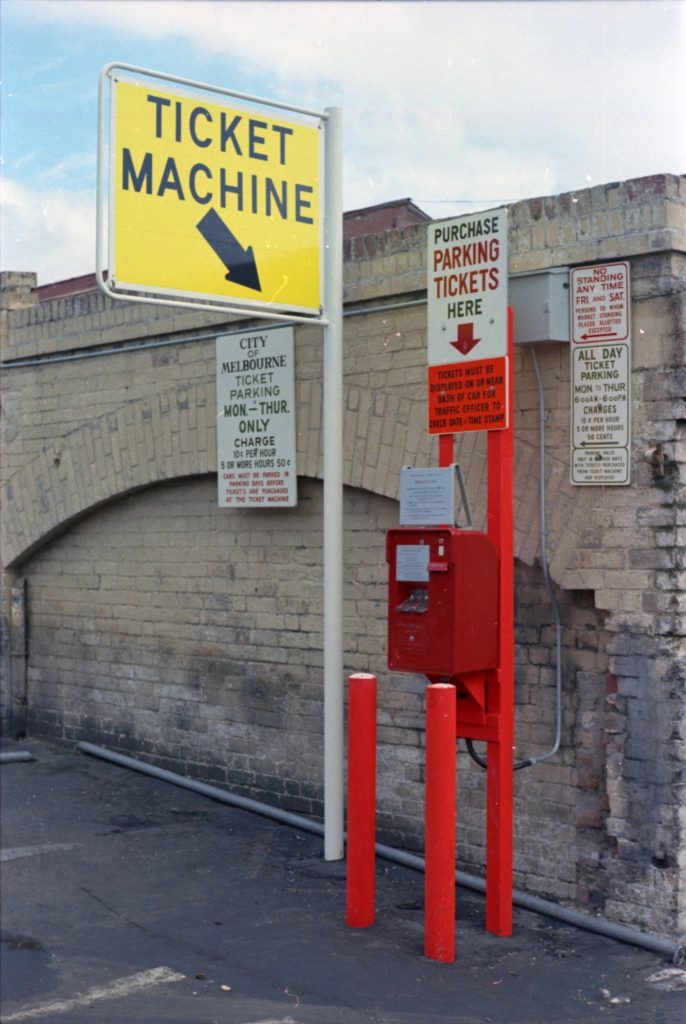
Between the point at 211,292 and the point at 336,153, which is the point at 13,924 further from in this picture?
the point at 336,153

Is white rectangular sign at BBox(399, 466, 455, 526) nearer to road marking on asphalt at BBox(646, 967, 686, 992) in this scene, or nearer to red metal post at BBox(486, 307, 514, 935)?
red metal post at BBox(486, 307, 514, 935)

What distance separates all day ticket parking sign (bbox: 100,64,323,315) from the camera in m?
6.44

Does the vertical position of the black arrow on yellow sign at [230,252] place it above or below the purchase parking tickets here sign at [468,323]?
above

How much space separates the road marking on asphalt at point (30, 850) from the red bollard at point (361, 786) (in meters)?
2.41

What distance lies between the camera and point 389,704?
773 cm

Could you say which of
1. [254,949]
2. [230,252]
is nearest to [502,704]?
[254,949]

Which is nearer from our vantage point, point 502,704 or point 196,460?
point 502,704

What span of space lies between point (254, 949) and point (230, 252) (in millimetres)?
3543

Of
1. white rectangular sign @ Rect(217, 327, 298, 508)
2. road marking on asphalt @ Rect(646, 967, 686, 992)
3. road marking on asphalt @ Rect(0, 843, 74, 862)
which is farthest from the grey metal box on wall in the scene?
road marking on asphalt @ Rect(0, 843, 74, 862)

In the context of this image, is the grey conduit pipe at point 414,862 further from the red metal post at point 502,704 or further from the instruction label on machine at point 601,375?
the instruction label on machine at point 601,375

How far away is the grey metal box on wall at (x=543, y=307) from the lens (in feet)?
20.7

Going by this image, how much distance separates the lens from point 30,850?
25.4ft

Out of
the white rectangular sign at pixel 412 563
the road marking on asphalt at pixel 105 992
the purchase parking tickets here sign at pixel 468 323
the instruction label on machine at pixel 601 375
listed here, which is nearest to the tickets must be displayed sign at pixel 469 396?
the purchase parking tickets here sign at pixel 468 323

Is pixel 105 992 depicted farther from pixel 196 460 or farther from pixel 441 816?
pixel 196 460
